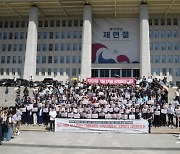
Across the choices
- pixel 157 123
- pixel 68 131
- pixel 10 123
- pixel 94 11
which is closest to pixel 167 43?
pixel 94 11

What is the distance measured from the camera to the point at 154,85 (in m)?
29.8

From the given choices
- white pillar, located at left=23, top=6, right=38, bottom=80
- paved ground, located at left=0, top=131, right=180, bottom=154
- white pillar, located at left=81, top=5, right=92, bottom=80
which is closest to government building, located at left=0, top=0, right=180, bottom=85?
white pillar, located at left=23, top=6, right=38, bottom=80

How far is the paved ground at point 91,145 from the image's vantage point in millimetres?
12812

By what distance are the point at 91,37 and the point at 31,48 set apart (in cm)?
1195

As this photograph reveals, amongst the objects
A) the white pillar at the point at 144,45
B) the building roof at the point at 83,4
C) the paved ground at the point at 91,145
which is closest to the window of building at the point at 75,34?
the building roof at the point at 83,4

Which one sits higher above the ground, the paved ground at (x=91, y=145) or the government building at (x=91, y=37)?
the government building at (x=91, y=37)

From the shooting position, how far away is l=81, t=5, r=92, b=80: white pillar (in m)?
46.2

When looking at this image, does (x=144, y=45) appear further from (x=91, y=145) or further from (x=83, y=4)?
(x=91, y=145)

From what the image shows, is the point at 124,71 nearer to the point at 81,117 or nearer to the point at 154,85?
the point at 154,85

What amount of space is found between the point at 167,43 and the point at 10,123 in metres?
44.5

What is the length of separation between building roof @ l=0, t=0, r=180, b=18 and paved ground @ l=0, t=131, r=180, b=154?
35.3 m

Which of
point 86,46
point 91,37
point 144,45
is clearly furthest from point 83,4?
point 144,45

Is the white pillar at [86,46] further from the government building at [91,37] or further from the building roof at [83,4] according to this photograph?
the building roof at [83,4]

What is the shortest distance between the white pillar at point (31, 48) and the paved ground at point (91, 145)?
3078 centimetres
